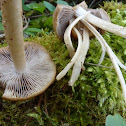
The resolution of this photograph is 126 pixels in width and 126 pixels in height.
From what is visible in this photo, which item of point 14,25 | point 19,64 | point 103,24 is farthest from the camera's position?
point 103,24

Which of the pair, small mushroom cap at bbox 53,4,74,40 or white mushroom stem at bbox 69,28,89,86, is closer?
white mushroom stem at bbox 69,28,89,86

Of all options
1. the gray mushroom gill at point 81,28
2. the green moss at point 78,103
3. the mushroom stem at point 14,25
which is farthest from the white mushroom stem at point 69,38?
the mushroom stem at point 14,25

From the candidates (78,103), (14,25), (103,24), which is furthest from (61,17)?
(78,103)

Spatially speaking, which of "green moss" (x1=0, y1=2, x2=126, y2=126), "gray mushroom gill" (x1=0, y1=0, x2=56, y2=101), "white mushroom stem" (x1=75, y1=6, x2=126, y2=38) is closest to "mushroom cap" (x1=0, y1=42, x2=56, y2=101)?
"gray mushroom gill" (x1=0, y1=0, x2=56, y2=101)

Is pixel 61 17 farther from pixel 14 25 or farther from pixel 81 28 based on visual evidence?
pixel 14 25

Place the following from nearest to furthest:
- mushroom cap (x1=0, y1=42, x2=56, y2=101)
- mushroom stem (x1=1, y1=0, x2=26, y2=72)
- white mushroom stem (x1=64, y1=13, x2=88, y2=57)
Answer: mushroom stem (x1=1, y1=0, x2=26, y2=72) → mushroom cap (x1=0, y1=42, x2=56, y2=101) → white mushroom stem (x1=64, y1=13, x2=88, y2=57)

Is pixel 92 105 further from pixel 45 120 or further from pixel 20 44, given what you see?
pixel 20 44

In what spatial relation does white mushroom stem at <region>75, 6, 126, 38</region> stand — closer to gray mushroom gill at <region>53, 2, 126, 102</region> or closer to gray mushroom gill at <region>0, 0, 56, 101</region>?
gray mushroom gill at <region>53, 2, 126, 102</region>

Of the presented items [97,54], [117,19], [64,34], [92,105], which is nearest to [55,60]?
[64,34]
